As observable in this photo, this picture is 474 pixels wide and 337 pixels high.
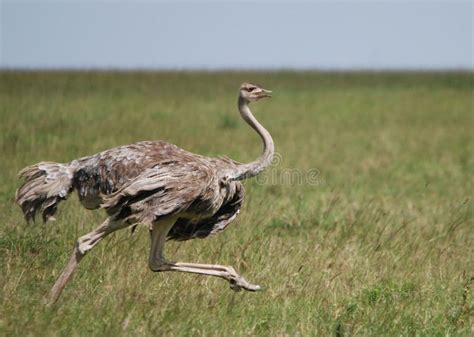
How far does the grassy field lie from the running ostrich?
325 mm

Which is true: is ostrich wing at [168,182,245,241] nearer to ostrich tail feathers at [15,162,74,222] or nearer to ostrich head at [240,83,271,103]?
ostrich head at [240,83,271,103]

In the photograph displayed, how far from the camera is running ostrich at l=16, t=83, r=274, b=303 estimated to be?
638cm

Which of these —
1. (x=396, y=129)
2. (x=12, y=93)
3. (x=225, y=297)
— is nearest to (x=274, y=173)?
(x=225, y=297)

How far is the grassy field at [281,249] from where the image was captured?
6.09 metres

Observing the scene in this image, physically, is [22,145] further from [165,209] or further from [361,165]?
[165,209]

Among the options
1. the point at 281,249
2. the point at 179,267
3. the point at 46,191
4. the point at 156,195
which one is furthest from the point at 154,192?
the point at 281,249

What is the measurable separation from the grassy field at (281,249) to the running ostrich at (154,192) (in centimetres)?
33

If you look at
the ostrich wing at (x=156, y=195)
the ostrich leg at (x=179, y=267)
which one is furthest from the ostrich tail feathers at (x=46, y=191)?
the ostrich leg at (x=179, y=267)

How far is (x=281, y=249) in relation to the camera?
8.13m

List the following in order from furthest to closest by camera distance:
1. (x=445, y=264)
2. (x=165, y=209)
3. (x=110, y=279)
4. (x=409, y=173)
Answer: (x=409, y=173) < (x=445, y=264) < (x=110, y=279) < (x=165, y=209)

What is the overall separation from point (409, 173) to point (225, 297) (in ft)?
26.6

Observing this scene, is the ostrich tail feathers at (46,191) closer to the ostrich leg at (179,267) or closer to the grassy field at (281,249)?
the grassy field at (281,249)

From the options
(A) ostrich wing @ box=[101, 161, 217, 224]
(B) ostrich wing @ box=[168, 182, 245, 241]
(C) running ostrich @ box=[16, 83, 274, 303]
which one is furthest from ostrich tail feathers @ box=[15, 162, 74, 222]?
(B) ostrich wing @ box=[168, 182, 245, 241]

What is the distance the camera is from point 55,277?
22.4ft
